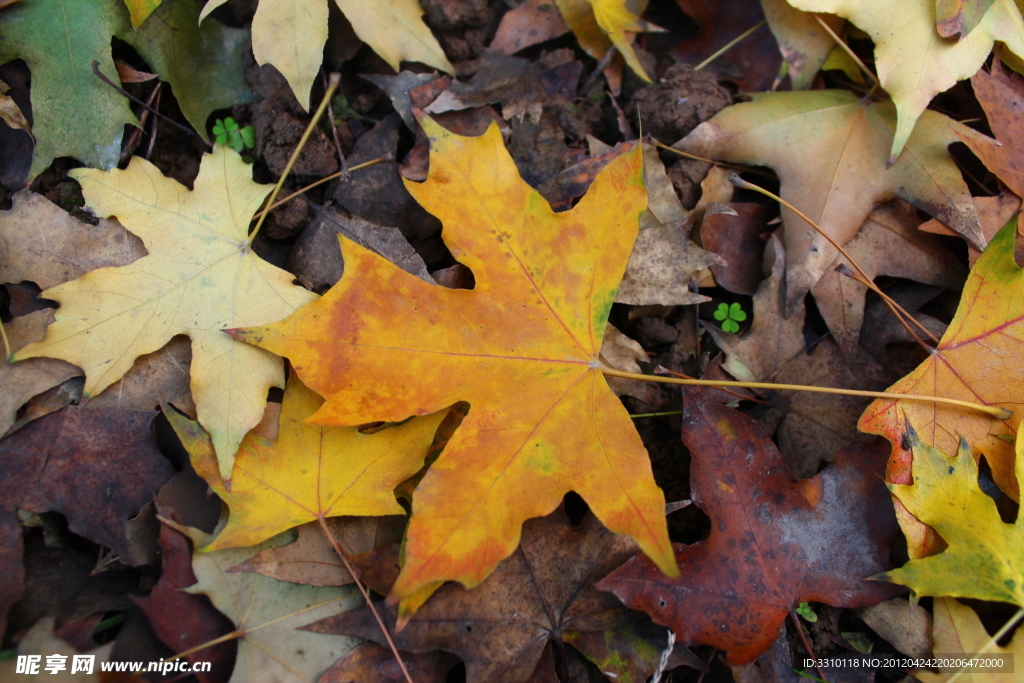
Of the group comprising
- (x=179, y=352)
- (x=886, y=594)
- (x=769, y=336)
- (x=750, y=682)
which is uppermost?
(x=179, y=352)

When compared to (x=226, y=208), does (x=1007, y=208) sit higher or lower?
lower

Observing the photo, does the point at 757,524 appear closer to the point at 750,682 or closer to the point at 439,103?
the point at 750,682

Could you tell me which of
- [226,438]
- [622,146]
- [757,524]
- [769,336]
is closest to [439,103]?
[622,146]

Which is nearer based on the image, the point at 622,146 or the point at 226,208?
the point at 226,208

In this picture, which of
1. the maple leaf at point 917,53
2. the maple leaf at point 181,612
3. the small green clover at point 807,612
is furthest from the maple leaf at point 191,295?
the maple leaf at point 917,53

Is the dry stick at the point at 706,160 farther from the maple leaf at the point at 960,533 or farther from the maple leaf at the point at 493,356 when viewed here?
the maple leaf at the point at 960,533

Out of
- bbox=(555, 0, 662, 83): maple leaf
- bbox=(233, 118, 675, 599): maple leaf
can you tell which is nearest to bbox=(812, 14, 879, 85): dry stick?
bbox=(555, 0, 662, 83): maple leaf

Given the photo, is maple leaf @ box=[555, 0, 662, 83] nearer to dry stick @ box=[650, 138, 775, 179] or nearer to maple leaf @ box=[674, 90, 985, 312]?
dry stick @ box=[650, 138, 775, 179]
